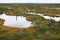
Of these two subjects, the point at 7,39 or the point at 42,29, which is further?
the point at 42,29

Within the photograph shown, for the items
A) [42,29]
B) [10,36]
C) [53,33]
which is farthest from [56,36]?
[10,36]

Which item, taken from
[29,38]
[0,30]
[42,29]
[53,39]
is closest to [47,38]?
[53,39]

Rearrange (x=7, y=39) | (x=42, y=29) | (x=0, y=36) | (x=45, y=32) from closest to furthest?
(x=7, y=39), (x=0, y=36), (x=45, y=32), (x=42, y=29)

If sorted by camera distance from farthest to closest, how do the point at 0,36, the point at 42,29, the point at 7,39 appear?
the point at 42,29 < the point at 0,36 < the point at 7,39

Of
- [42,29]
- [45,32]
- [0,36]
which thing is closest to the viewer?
[0,36]

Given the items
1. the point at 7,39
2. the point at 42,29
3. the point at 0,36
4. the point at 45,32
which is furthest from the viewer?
the point at 42,29

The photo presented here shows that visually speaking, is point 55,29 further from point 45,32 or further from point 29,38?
point 29,38

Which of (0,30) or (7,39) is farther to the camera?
(0,30)

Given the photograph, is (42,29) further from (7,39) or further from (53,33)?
(7,39)
